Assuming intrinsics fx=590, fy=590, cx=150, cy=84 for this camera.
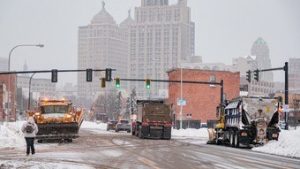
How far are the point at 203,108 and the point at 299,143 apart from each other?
274ft

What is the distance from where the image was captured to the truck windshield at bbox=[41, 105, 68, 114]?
39125 mm

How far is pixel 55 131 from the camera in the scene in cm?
3691

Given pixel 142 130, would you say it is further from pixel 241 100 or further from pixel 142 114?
pixel 241 100

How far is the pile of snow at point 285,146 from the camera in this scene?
2975 cm

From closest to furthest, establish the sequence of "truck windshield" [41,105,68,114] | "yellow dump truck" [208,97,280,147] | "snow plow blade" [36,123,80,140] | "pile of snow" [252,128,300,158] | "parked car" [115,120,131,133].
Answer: "pile of snow" [252,128,300,158]
"yellow dump truck" [208,97,280,147]
"snow plow blade" [36,123,80,140]
"truck windshield" [41,105,68,114]
"parked car" [115,120,131,133]

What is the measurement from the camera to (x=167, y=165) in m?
20.2

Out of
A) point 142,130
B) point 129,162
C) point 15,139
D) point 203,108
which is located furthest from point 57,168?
point 203,108

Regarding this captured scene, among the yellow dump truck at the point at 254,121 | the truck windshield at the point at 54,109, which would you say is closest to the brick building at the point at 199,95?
the truck windshield at the point at 54,109

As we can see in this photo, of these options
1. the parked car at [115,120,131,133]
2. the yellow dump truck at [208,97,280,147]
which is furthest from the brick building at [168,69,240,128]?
the yellow dump truck at [208,97,280,147]

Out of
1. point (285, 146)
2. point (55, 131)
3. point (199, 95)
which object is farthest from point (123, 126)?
point (199, 95)

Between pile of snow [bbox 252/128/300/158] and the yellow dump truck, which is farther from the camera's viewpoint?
the yellow dump truck

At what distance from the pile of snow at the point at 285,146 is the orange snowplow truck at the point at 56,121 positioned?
11.8 metres

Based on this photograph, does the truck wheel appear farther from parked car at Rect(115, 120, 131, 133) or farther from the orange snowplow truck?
parked car at Rect(115, 120, 131, 133)

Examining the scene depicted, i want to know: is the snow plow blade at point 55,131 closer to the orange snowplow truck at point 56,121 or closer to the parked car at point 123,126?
the orange snowplow truck at point 56,121
